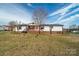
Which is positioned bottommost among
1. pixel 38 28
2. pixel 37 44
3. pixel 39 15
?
pixel 37 44

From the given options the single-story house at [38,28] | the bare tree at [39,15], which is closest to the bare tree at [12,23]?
the single-story house at [38,28]

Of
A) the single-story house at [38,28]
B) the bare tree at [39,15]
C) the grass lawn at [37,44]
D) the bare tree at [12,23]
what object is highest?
the bare tree at [39,15]

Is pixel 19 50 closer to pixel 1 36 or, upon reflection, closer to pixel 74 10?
pixel 1 36

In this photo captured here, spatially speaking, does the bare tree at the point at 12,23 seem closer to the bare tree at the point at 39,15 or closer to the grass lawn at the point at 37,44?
the grass lawn at the point at 37,44

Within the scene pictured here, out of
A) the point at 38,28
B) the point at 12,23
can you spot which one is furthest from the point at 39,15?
the point at 12,23

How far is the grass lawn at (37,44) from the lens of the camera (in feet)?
8.08

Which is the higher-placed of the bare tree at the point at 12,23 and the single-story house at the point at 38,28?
the bare tree at the point at 12,23

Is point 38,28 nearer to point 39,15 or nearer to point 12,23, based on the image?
point 39,15

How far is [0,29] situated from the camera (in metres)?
2.47

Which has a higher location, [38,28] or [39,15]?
[39,15]

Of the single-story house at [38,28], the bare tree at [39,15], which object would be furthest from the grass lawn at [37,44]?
the bare tree at [39,15]

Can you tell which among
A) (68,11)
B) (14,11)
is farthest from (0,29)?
(68,11)

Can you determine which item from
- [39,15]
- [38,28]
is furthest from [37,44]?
[39,15]

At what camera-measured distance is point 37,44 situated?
8.12 ft
